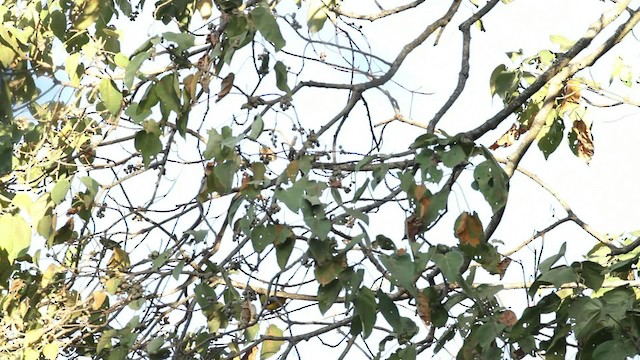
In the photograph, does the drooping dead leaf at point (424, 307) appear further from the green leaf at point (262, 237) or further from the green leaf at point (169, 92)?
the green leaf at point (169, 92)

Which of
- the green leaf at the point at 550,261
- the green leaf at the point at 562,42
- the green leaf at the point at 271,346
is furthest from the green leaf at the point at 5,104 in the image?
the green leaf at the point at 562,42

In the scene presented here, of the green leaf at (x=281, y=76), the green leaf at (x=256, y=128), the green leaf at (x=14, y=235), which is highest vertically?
the green leaf at (x=281, y=76)

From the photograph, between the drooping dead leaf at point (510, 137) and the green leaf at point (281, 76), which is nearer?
the green leaf at point (281, 76)

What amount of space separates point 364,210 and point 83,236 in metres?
0.80

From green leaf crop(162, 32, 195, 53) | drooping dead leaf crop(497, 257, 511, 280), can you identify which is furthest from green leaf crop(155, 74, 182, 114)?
drooping dead leaf crop(497, 257, 511, 280)

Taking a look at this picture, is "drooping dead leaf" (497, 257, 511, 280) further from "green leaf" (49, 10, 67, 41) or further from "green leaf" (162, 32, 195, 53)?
"green leaf" (49, 10, 67, 41)

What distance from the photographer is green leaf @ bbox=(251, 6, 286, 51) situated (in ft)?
6.84

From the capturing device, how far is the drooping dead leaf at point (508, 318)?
208 centimetres

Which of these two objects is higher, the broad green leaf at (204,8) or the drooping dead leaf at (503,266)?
the broad green leaf at (204,8)

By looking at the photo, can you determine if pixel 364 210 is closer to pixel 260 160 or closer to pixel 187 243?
pixel 260 160

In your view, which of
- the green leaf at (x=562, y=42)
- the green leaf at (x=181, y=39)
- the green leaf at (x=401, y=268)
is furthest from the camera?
the green leaf at (x=562, y=42)

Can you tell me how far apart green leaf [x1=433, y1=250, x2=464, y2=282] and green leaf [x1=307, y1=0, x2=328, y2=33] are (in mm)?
877

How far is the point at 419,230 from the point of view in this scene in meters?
2.04

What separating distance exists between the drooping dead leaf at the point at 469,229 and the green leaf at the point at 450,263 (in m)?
0.07
